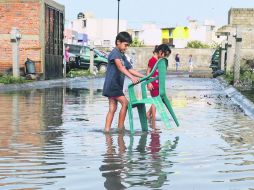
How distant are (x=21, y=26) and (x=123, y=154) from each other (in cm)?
2596

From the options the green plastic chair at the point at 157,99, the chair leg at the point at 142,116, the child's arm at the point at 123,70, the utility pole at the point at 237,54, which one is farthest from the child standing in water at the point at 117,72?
the utility pole at the point at 237,54

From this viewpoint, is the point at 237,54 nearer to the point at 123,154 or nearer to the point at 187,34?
the point at 123,154

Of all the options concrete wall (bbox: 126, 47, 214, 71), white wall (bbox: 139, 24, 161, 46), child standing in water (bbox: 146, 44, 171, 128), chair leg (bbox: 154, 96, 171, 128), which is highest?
white wall (bbox: 139, 24, 161, 46)

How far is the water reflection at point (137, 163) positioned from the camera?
6.28 meters

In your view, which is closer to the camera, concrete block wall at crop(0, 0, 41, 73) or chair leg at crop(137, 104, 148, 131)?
chair leg at crop(137, 104, 148, 131)

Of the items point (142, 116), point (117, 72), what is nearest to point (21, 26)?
point (142, 116)

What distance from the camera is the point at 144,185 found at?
609 centimetres

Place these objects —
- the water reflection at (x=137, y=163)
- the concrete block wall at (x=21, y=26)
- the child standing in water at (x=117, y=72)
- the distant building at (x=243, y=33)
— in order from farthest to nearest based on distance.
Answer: the distant building at (x=243, y=33) → the concrete block wall at (x=21, y=26) → the child standing in water at (x=117, y=72) → the water reflection at (x=137, y=163)

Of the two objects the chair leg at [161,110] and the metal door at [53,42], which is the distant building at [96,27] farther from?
the chair leg at [161,110]

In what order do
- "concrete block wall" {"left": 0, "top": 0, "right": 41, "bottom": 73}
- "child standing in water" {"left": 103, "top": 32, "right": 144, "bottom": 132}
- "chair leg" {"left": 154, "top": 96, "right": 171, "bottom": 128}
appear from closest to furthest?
"child standing in water" {"left": 103, "top": 32, "right": 144, "bottom": 132} → "chair leg" {"left": 154, "top": 96, "right": 171, "bottom": 128} → "concrete block wall" {"left": 0, "top": 0, "right": 41, "bottom": 73}

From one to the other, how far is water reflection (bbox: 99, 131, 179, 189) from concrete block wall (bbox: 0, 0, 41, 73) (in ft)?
78.2

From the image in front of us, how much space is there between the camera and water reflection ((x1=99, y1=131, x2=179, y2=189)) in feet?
20.6

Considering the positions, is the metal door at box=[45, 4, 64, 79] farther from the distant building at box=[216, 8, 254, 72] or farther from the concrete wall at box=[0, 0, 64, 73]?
the distant building at box=[216, 8, 254, 72]

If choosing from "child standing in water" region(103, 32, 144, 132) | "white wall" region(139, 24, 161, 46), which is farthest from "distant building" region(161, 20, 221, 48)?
"child standing in water" region(103, 32, 144, 132)
